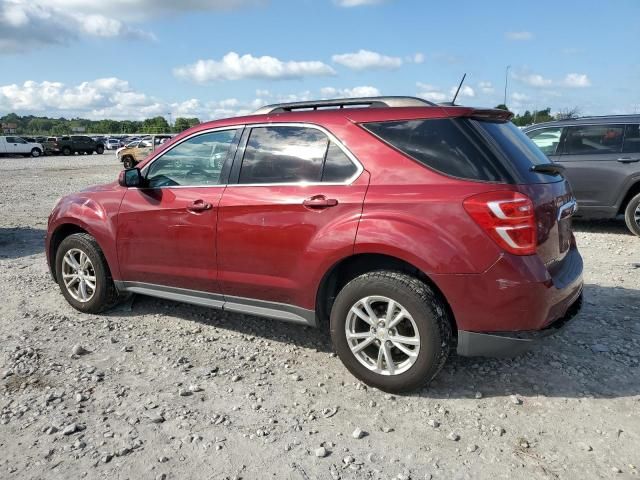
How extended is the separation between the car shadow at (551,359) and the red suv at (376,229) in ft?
1.49

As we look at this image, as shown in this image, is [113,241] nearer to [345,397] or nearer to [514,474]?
[345,397]

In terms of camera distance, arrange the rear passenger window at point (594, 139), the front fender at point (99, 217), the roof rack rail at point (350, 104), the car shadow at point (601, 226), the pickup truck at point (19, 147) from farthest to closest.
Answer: the pickup truck at point (19, 147) → the car shadow at point (601, 226) → the rear passenger window at point (594, 139) → the front fender at point (99, 217) → the roof rack rail at point (350, 104)

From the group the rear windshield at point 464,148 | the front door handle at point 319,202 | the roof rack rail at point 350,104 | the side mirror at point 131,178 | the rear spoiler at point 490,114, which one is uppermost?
the roof rack rail at point 350,104

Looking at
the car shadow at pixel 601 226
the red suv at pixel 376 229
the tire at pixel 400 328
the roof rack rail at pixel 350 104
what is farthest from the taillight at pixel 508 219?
the car shadow at pixel 601 226

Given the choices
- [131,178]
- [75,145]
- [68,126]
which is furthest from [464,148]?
[68,126]

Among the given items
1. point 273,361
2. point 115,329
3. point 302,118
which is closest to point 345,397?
point 273,361

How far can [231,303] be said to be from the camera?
4062mm

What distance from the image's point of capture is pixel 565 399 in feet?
10.9

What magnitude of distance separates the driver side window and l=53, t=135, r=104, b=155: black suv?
144 feet

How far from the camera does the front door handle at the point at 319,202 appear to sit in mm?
3426

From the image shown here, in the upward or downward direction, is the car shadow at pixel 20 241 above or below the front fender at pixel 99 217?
below

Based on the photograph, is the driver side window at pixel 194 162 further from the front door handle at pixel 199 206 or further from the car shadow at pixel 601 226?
the car shadow at pixel 601 226

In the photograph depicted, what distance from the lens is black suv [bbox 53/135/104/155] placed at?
141ft

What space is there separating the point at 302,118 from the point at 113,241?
6.75 feet
